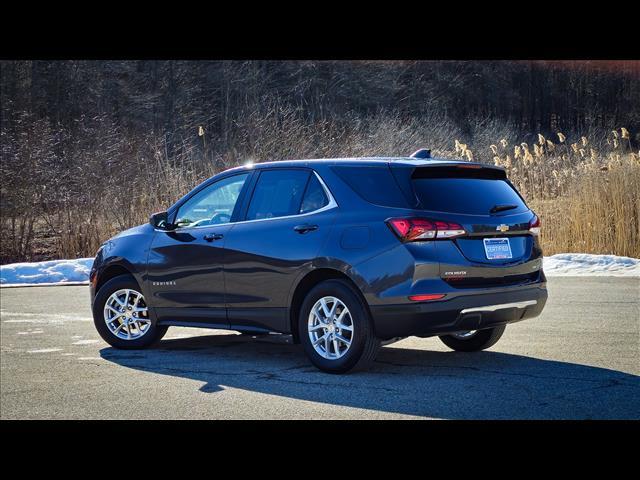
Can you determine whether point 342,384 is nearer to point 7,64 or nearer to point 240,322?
point 240,322

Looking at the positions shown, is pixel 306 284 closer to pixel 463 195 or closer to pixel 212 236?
pixel 212 236

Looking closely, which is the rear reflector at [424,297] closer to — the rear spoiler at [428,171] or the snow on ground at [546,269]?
the rear spoiler at [428,171]

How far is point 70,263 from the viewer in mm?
18391

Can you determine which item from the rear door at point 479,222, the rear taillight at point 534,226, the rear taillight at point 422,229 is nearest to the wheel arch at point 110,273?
the rear taillight at point 422,229

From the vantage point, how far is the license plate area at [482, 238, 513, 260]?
7.86m

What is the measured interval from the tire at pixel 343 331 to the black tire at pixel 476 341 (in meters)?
1.69

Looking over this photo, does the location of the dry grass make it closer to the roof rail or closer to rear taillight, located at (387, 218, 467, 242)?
A: the roof rail

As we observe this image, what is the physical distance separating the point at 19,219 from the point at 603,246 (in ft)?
42.9

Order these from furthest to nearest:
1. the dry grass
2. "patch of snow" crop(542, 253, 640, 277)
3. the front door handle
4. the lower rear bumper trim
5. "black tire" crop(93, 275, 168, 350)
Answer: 1. the dry grass
2. "patch of snow" crop(542, 253, 640, 277)
3. "black tire" crop(93, 275, 168, 350)
4. the front door handle
5. the lower rear bumper trim

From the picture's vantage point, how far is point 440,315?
24.9 feet

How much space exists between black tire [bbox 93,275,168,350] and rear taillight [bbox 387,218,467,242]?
3.36m

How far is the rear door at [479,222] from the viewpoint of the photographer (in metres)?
7.68

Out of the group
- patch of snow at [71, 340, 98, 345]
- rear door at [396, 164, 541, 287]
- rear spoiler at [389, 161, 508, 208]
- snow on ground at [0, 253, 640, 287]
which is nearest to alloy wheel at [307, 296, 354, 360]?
rear door at [396, 164, 541, 287]

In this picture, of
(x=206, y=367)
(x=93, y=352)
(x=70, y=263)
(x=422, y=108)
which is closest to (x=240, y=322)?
(x=206, y=367)
